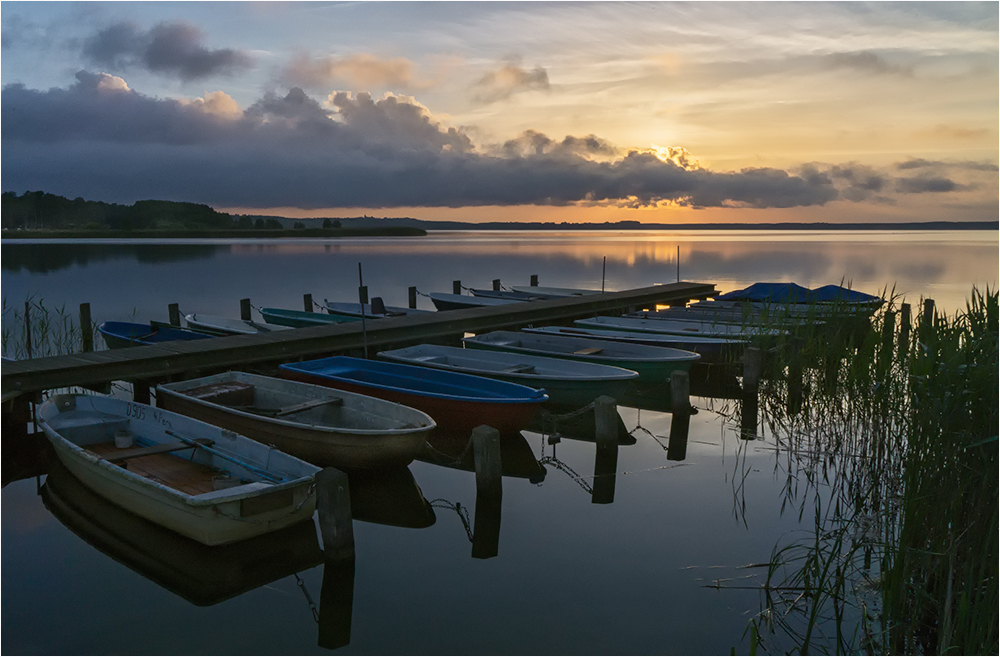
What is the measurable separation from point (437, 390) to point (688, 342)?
5.03 m

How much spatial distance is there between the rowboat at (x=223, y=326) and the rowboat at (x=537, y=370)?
4198 mm

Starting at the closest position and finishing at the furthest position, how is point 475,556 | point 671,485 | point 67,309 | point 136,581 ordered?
point 136,581 < point 475,556 < point 671,485 < point 67,309

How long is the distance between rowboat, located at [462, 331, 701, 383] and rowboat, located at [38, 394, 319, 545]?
210 inches

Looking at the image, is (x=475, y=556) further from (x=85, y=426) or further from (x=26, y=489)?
(x=26, y=489)

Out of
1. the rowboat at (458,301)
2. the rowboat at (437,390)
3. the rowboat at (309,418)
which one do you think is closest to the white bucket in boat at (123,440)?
the rowboat at (309,418)

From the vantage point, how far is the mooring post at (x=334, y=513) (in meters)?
5.48

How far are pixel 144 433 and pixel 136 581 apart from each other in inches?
80.5

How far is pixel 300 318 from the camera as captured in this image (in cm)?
1538

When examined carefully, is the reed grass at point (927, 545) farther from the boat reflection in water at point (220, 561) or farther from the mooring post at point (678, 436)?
the boat reflection in water at point (220, 561)

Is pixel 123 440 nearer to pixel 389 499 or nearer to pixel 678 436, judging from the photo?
pixel 389 499

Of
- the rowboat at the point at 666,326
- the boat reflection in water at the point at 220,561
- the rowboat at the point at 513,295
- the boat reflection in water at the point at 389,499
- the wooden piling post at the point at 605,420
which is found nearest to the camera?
the boat reflection in water at the point at 220,561

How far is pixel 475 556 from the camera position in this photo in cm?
635

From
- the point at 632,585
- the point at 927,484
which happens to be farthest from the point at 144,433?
the point at 927,484

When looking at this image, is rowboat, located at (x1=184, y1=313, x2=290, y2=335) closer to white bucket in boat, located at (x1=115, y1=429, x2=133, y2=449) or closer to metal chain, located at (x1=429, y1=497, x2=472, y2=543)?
white bucket in boat, located at (x1=115, y1=429, x2=133, y2=449)
